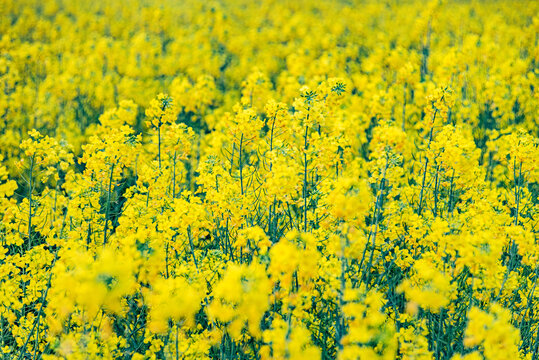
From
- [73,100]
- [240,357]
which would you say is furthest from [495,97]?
[73,100]

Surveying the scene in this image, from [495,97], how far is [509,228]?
6.97 meters

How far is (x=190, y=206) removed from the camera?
457 cm

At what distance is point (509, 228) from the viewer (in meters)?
4.41

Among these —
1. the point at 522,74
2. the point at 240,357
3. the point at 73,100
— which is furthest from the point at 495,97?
the point at 73,100

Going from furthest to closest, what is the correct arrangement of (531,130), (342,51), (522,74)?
(342,51) < (522,74) < (531,130)

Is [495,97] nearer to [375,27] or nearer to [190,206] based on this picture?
[190,206]

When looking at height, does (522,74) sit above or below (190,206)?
above

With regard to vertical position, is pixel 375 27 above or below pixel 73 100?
above

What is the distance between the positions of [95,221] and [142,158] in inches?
94.0

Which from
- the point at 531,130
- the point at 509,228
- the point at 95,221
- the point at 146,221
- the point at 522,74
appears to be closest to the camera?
the point at 509,228

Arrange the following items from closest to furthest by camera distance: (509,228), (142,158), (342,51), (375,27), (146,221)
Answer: (509,228) < (146,221) < (142,158) < (342,51) < (375,27)

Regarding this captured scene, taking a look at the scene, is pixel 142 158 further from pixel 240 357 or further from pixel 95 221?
pixel 240 357

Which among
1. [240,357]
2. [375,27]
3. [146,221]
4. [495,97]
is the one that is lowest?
[240,357]

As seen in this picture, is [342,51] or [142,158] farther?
[342,51]
